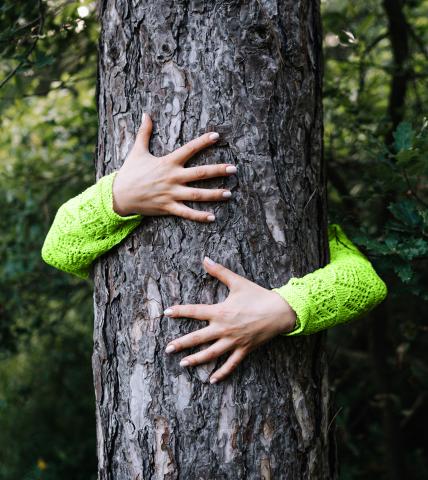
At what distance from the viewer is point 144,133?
1.47 metres

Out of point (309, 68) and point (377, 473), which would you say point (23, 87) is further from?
point (377, 473)

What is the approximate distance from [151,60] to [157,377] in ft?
2.87

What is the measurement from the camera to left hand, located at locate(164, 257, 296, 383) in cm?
140

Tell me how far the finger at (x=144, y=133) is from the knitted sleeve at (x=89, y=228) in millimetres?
127

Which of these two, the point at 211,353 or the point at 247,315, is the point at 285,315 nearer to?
the point at 247,315

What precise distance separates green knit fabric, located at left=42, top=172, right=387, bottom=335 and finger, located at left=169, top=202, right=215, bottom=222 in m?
0.13

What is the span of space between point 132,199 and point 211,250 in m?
0.26

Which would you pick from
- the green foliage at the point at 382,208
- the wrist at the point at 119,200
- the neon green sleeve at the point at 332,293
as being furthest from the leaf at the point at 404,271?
the wrist at the point at 119,200

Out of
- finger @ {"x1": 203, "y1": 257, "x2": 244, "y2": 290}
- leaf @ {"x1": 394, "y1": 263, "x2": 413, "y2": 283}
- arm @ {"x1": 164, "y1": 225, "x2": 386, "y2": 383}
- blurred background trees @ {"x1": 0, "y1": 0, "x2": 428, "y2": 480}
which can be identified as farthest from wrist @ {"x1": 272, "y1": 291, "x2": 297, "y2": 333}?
leaf @ {"x1": 394, "y1": 263, "x2": 413, "y2": 283}

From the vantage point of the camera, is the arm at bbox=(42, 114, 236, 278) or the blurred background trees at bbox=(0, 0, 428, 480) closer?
the arm at bbox=(42, 114, 236, 278)

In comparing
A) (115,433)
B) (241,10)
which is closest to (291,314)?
(115,433)

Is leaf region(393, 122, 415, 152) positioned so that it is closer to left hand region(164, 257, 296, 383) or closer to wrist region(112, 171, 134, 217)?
left hand region(164, 257, 296, 383)

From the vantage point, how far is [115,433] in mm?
1505

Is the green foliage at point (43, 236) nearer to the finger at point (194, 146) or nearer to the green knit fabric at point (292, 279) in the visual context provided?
the green knit fabric at point (292, 279)
